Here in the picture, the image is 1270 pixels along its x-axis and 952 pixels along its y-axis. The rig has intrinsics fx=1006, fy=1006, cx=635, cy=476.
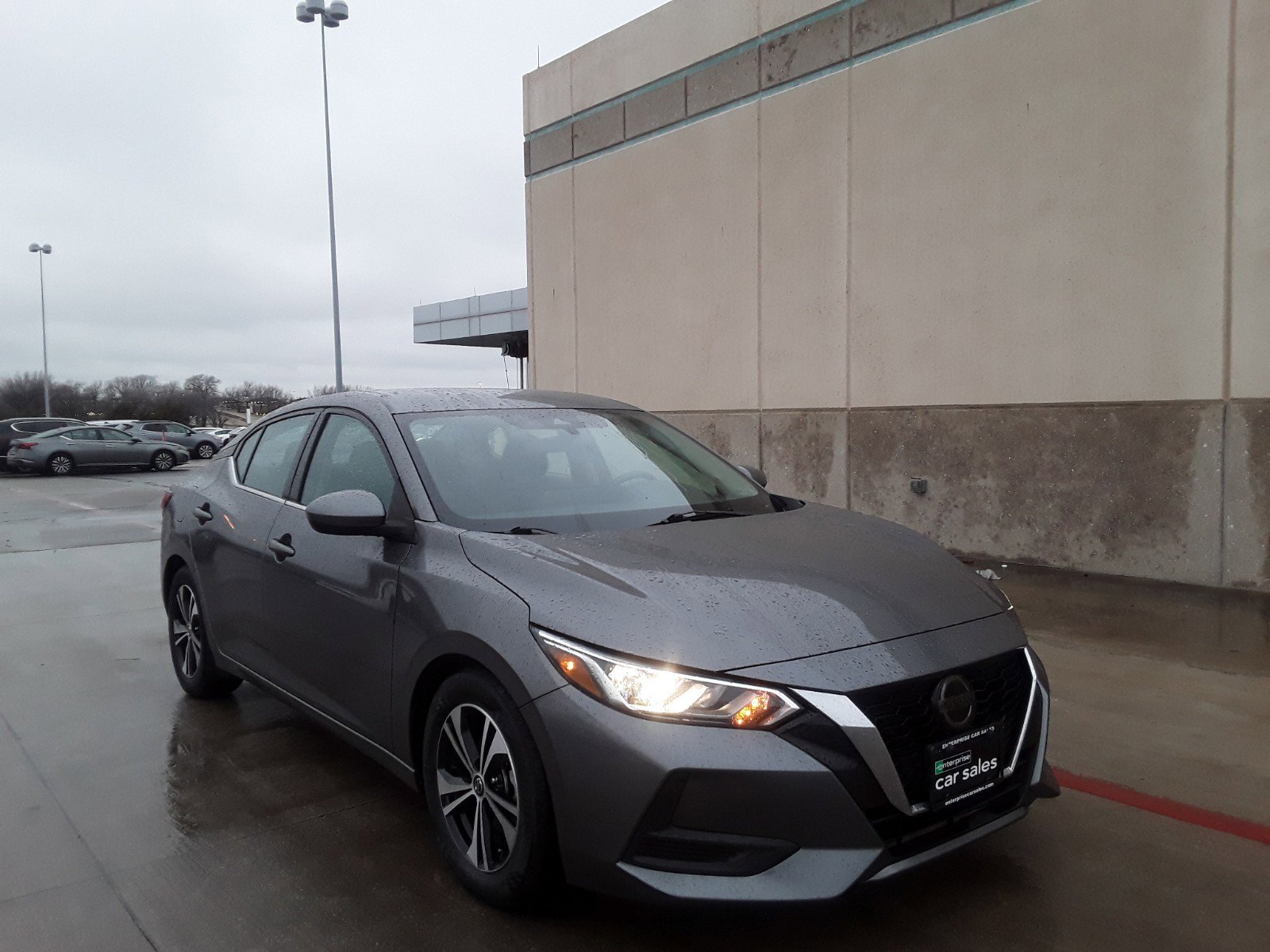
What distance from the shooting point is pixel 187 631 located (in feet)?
17.3

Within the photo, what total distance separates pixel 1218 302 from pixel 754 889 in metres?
6.80

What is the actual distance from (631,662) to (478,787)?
0.75m

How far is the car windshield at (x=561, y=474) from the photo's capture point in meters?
3.54

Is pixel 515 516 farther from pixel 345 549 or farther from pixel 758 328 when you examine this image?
pixel 758 328

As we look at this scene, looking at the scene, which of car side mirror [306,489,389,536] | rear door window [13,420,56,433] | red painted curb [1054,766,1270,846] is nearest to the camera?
car side mirror [306,489,389,536]

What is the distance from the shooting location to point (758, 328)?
11109 mm

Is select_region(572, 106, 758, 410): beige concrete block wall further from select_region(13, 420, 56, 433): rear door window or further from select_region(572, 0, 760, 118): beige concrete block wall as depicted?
select_region(13, 420, 56, 433): rear door window

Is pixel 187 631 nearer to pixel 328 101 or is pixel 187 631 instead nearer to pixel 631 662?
pixel 631 662

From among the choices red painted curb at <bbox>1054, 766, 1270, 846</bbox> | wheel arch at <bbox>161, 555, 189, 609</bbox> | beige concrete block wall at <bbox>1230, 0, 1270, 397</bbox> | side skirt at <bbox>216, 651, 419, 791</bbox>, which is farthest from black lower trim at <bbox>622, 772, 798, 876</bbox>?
beige concrete block wall at <bbox>1230, 0, 1270, 397</bbox>

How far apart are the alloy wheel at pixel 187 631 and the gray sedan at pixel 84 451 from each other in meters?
25.5

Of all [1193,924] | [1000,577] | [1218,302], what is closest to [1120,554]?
[1000,577]

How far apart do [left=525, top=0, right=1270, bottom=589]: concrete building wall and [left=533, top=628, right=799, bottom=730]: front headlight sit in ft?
20.5

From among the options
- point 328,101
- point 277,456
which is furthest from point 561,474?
point 328,101

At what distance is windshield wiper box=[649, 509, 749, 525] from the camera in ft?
12.0
